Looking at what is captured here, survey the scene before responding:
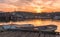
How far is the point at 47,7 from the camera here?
1328mm

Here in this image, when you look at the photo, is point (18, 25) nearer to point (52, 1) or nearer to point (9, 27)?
point (9, 27)

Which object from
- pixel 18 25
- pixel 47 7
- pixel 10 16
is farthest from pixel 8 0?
pixel 47 7

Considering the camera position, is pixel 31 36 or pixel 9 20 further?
pixel 9 20

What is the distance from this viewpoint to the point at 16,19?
1354 millimetres

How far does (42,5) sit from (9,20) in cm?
35

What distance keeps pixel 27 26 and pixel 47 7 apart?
263mm

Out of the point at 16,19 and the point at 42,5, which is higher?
the point at 42,5

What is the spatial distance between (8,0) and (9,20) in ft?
0.64

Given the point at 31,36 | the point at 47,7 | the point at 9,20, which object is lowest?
the point at 31,36

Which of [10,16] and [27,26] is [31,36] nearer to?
[27,26]

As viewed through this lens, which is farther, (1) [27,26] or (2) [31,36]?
(1) [27,26]

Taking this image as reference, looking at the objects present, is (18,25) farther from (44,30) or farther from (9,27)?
(44,30)

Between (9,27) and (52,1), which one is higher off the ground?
(52,1)

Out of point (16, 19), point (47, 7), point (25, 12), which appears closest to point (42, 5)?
point (47, 7)
